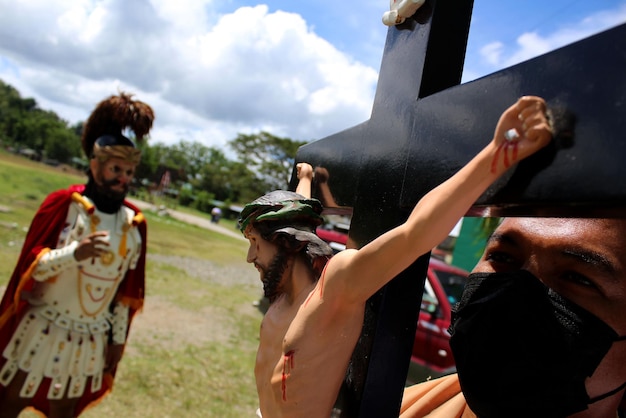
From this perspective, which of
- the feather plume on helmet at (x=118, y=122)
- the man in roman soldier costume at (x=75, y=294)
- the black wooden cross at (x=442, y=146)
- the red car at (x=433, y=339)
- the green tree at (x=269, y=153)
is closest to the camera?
the black wooden cross at (x=442, y=146)

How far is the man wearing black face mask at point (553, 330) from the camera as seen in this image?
927mm

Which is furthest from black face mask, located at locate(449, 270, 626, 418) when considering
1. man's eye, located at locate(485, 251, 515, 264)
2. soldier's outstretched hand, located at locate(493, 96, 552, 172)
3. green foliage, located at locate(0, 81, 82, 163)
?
green foliage, located at locate(0, 81, 82, 163)

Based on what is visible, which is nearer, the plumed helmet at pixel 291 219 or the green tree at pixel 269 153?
the plumed helmet at pixel 291 219

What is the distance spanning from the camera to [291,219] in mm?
1033

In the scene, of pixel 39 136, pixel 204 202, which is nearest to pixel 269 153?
pixel 204 202

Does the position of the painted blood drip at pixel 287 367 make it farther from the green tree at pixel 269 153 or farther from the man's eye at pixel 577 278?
the green tree at pixel 269 153

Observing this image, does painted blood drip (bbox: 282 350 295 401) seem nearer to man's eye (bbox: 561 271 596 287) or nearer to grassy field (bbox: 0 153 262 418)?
man's eye (bbox: 561 271 596 287)

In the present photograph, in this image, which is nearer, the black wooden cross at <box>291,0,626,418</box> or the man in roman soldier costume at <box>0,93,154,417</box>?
the black wooden cross at <box>291,0,626,418</box>

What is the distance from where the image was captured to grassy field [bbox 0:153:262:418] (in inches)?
174

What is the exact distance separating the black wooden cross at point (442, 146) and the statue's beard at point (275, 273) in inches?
7.1

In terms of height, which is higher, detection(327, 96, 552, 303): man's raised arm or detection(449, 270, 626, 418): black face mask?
detection(327, 96, 552, 303): man's raised arm

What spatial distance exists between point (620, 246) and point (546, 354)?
0.87 feet

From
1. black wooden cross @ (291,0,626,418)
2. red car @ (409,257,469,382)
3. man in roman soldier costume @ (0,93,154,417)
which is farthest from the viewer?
red car @ (409,257,469,382)

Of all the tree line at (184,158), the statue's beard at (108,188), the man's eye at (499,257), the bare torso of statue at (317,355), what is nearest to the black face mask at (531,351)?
the man's eye at (499,257)
